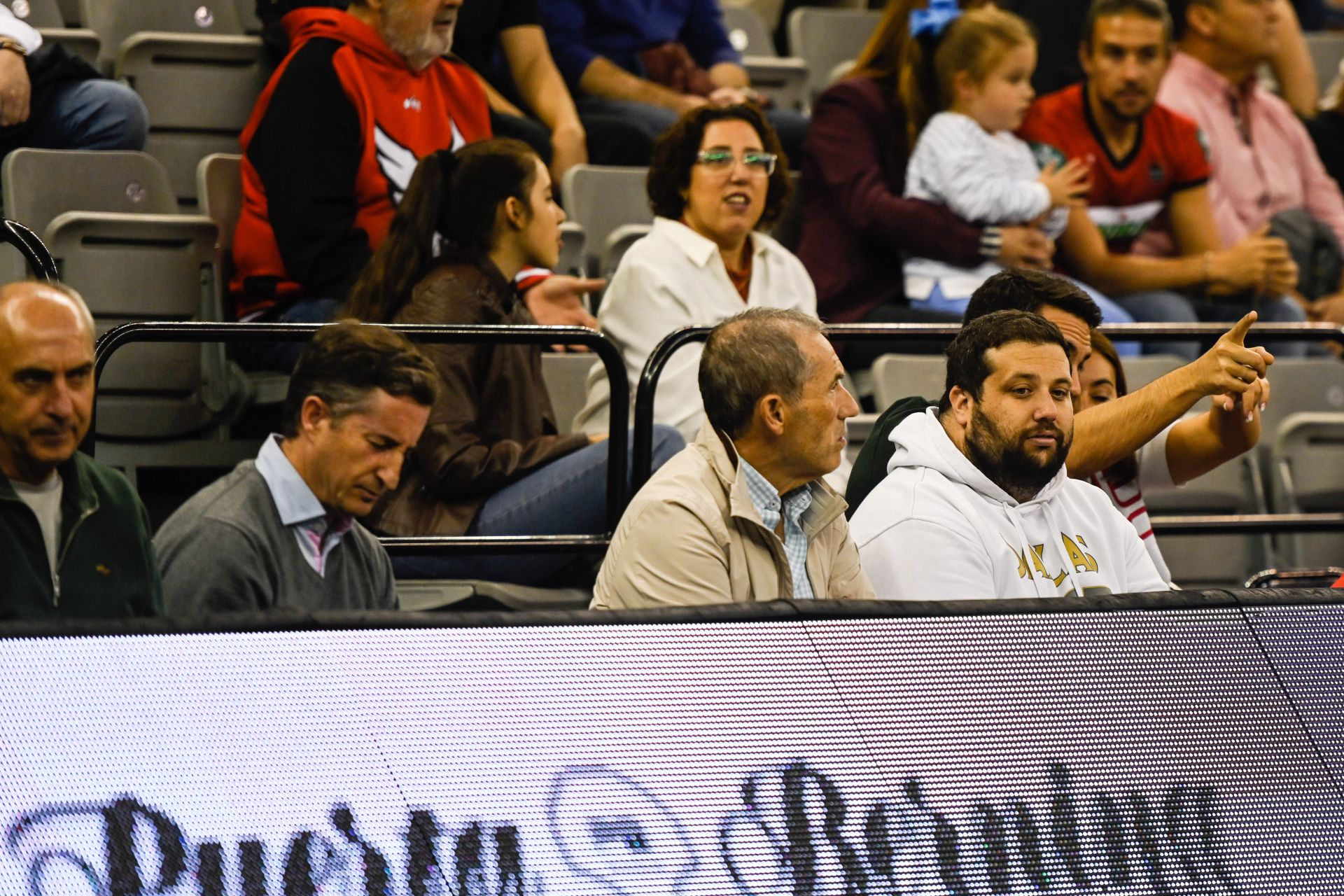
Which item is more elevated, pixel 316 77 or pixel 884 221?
pixel 316 77

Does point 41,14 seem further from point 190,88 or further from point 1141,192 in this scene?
point 1141,192

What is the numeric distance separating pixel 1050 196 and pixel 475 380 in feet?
6.58

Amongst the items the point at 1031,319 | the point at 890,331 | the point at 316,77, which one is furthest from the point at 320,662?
the point at 316,77

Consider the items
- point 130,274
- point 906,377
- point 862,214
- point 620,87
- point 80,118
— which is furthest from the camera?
point 620,87

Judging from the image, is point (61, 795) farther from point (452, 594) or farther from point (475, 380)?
point (475, 380)

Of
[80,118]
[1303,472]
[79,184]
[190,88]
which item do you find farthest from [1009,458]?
[190,88]

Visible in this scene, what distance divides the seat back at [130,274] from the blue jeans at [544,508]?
2.56ft

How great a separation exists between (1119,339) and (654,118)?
1978 millimetres

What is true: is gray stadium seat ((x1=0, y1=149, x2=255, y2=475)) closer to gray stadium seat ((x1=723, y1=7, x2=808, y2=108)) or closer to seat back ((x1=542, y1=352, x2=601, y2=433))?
seat back ((x1=542, y1=352, x2=601, y2=433))

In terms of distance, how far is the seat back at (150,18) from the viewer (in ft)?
17.3

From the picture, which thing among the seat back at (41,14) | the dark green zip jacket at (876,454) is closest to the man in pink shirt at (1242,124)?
the dark green zip jacket at (876,454)

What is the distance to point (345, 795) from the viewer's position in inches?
75.2

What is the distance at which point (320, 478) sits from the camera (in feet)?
10.2

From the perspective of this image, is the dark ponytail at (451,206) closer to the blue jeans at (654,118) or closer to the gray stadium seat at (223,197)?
the gray stadium seat at (223,197)
